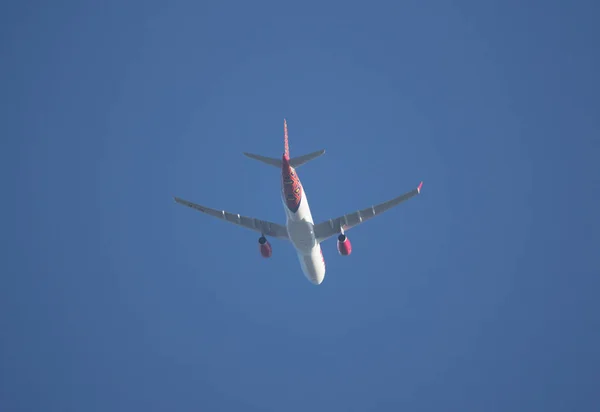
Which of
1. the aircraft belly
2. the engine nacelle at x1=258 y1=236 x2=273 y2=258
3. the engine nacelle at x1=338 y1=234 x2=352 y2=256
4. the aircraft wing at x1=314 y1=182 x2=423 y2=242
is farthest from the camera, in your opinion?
the aircraft belly

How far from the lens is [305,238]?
46.4 m

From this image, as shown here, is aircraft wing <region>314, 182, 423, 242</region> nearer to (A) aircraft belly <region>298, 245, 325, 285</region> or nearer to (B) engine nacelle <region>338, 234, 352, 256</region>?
(B) engine nacelle <region>338, 234, 352, 256</region>

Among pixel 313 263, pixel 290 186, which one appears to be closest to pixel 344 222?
pixel 313 263

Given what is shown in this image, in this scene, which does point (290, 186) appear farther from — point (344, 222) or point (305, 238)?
point (344, 222)

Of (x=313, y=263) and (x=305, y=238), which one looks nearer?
(x=305, y=238)

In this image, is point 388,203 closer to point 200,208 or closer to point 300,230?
point 300,230

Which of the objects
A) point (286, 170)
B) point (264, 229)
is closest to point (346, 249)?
point (264, 229)

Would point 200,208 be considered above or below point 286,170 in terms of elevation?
above

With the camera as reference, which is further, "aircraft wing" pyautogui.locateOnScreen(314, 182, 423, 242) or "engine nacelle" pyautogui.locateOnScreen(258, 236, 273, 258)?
"engine nacelle" pyautogui.locateOnScreen(258, 236, 273, 258)

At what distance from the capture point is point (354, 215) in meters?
46.6

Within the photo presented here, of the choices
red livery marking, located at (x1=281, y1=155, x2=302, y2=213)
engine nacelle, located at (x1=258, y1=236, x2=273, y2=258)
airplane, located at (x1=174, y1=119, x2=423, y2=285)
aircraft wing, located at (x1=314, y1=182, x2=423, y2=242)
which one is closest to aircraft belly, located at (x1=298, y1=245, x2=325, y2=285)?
airplane, located at (x1=174, y1=119, x2=423, y2=285)

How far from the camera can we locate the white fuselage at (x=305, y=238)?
146 feet

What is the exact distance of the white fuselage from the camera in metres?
44.6

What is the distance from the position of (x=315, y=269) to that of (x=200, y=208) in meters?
10.3
